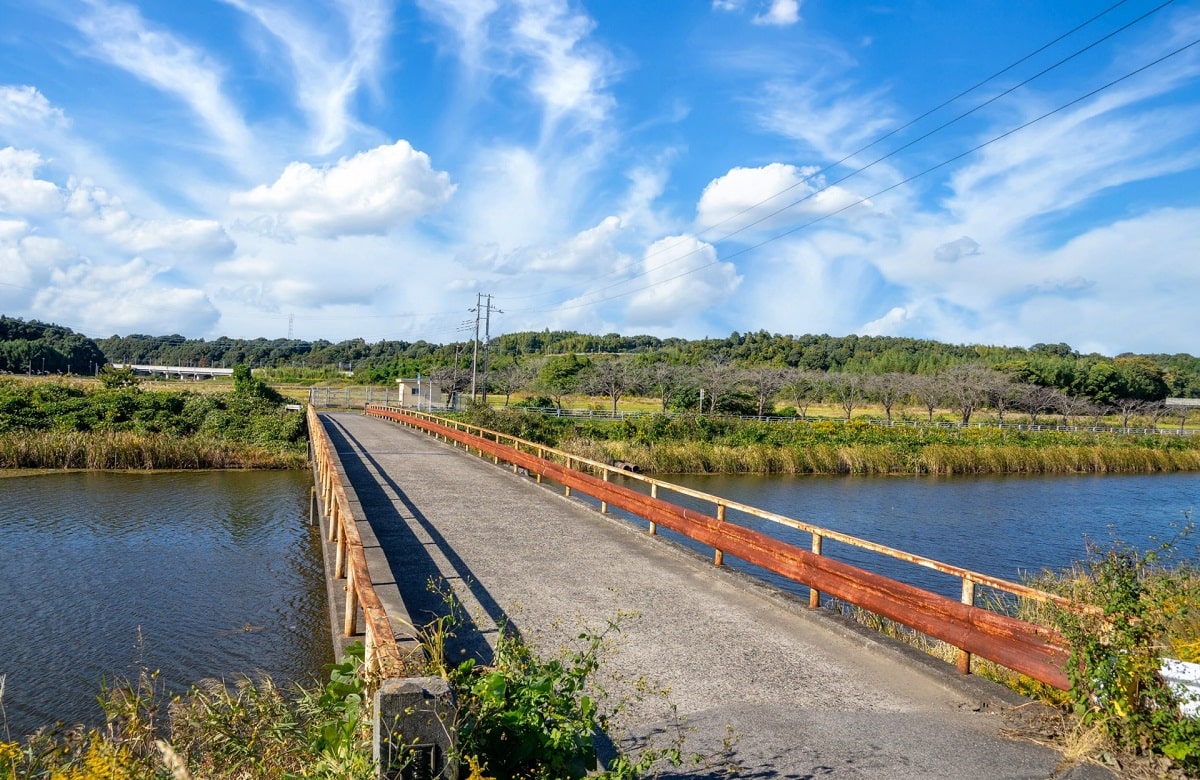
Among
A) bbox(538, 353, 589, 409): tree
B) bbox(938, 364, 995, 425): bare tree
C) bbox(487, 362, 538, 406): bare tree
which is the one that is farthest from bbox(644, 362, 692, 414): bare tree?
bbox(938, 364, 995, 425): bare tree

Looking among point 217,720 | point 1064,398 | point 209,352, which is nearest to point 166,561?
point 217,720

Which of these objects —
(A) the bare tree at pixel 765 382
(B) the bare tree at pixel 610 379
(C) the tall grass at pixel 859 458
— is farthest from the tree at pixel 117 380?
(A) the bare tree at pixel 765 382

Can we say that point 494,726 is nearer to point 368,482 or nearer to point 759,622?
Answer: point 759,622

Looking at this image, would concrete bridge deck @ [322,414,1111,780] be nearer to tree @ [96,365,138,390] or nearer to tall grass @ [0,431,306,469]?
tall grass @ [0,431,306,469]

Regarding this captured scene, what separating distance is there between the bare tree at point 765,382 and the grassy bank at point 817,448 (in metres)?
17.1

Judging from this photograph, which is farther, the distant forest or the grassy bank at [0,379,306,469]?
the distant forest

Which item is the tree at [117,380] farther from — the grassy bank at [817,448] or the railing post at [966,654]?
the railing post at [966,654]

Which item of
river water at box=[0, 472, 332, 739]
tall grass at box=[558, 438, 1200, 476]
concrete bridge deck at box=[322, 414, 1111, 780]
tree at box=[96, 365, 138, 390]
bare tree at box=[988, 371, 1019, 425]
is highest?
bare tree at box=[988, 371, 1019, 425]

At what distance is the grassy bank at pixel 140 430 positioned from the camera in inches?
1182

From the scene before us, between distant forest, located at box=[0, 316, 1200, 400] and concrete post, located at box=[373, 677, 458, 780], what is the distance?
58.6 metres

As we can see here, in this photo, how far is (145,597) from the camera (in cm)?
Answer: 1251

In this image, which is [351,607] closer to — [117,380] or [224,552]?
[224,552]

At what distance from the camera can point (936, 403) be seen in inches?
3088

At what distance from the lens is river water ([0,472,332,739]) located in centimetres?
Answer: 930
